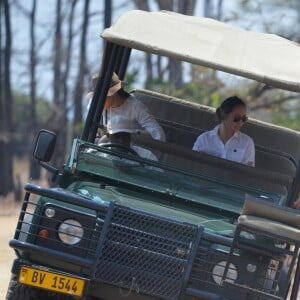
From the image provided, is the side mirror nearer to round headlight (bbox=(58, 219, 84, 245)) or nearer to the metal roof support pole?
the metal roof support pole

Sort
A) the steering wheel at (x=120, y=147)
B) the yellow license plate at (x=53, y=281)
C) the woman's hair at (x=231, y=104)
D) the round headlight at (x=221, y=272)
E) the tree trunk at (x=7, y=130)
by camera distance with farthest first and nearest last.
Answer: the tree trunk at (x=7, y=130) < the woman's hair at (x=231, y=104) < the steering wheel at (x=120, y=147) < the round headlight at (x=221, y=272) < the yellow license plate at (x=53, y=281)

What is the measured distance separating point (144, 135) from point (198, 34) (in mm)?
991

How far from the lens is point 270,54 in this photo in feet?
26.3

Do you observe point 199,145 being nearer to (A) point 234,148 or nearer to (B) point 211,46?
(A) point 234,148

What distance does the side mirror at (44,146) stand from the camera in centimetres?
794

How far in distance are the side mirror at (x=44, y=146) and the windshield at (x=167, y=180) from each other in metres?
0.27

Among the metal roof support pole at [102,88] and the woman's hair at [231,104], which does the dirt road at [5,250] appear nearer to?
the metal roof support pole at [102,88]

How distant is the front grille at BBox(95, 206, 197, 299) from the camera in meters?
7.03

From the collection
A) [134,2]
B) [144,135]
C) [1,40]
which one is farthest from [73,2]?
[144,135]

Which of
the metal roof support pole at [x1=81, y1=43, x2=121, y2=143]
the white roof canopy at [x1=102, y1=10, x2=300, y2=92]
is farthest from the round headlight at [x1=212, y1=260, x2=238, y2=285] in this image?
the metal roof support pole at [x1=81, y1=43, x2=121, y2=143]

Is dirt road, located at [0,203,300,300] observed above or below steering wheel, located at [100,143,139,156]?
below

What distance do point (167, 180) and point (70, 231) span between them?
1199 millimetres

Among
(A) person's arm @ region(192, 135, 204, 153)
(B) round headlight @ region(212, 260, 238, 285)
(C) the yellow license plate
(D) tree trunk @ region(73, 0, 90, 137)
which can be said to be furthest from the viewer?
(D) tree trunk @ region(73, 0, 90, 137)

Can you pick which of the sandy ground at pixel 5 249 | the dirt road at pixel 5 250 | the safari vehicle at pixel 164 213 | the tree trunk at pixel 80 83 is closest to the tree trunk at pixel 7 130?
the tree trunk at pixel 80 83
